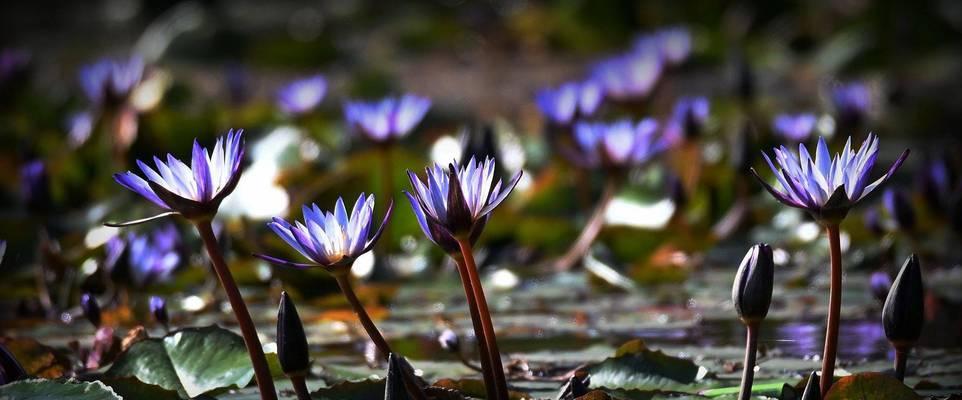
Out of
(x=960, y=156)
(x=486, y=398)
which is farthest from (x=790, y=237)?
(x=486, y=398)

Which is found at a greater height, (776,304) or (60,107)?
(60,107)

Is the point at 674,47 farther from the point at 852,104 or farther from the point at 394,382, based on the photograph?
the point at 394,382

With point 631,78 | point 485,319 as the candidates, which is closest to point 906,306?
point 485,319

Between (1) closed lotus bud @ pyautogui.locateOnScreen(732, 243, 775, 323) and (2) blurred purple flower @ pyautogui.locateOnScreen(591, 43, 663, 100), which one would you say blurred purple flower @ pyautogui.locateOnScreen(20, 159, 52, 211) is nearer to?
(2) blurred purple flower @ pyautogui.locateOnScreen(591, 43, 663, 100)

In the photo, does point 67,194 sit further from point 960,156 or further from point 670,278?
point 960,156

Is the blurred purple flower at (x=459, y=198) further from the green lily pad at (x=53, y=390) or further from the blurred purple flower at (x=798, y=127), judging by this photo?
the blurred purple flower at (x=798, y=127)
